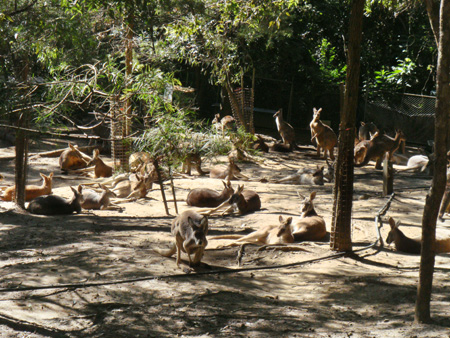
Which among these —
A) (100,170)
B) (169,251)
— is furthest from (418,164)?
(169,251)

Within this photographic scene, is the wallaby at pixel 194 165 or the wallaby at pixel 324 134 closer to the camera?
the wallaby at pixel 194 165

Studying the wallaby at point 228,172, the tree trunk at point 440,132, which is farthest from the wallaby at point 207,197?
the tree trunk at point 440,132

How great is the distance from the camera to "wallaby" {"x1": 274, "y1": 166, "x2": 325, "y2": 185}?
43.3 feet

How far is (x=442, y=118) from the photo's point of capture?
4.71 metres

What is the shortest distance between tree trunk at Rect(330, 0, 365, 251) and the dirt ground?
12.8 inches

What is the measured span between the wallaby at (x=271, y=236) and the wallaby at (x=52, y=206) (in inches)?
140

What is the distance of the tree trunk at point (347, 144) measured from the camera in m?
7.30

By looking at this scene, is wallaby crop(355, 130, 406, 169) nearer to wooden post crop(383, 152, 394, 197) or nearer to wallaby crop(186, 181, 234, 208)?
wooden post crop(383, 152, 394, 197)

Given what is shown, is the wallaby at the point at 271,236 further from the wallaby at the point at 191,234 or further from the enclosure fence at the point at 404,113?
the enclosure fence at the point at 404,113

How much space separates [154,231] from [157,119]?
173 centimetres

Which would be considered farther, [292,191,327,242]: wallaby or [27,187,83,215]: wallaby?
[27,187,83,215]: wallaby

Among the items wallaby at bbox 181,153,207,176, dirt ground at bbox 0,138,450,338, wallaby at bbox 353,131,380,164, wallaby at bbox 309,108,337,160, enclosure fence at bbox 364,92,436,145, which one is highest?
enclosure fence at bbox 364,92,436,145

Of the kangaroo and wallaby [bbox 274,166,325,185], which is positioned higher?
wallaby [bbox 274,166,325,185]

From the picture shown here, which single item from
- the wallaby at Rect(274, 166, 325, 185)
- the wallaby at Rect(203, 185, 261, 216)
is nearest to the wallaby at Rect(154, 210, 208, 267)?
the wallaby at Rect(203, 185, 261, 216)
